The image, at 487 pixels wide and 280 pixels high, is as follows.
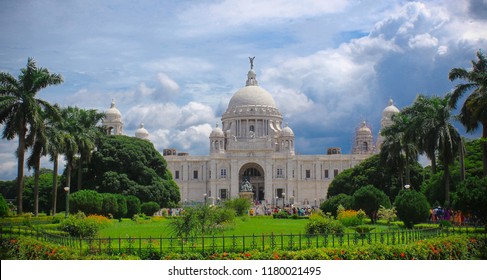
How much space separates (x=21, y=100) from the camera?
1396 inches

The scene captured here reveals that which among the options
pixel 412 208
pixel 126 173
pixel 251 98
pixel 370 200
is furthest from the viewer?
pixel 251 98

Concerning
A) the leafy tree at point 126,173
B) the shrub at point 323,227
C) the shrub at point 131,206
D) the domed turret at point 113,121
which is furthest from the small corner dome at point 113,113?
the shrub at point 323,227

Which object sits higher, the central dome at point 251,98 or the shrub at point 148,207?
the central dome at point 251,98

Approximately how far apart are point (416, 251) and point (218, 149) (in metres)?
77.3

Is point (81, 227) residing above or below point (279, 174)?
below

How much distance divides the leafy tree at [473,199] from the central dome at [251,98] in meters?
76.4

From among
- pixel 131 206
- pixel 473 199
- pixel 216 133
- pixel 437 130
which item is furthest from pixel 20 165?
pixel 216 133

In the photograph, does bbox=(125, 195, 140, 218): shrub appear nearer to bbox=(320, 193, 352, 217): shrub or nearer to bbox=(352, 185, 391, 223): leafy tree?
bbox=(320, 193, 352, 217): shrub

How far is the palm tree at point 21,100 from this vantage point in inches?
1366

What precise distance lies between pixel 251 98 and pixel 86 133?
56.1m

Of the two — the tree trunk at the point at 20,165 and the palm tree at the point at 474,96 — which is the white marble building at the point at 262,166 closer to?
the palm tree at the point at 474,96

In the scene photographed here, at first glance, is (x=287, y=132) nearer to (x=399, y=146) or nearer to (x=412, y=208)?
(x=399, y=146)

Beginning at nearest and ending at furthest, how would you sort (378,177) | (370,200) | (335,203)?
(370,200), (335,203), (378,177)

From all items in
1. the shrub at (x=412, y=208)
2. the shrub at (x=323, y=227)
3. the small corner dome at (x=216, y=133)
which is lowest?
the shrub at (x=323, y=227)
